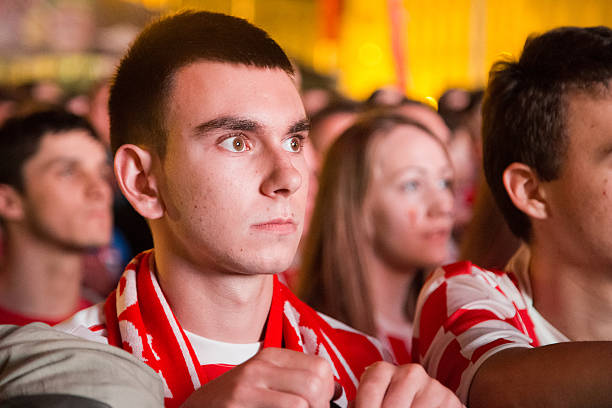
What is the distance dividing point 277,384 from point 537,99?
882 mm

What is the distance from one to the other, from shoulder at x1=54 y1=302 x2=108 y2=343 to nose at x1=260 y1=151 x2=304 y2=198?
380 mm

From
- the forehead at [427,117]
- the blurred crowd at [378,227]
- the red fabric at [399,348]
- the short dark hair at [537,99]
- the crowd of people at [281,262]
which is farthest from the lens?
the forehead at [427,117]

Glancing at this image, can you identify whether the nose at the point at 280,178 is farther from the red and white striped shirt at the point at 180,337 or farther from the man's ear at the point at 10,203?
the man's ear at the point at 10,203

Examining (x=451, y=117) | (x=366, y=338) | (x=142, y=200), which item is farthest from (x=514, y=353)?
(x=451, y=117)

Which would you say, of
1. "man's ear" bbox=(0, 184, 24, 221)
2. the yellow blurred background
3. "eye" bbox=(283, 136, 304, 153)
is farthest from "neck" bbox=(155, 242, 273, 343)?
the yellow blurred background

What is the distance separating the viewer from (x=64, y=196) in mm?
2480

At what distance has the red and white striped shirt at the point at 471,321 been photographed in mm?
1222

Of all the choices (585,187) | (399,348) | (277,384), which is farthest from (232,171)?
(399,348)

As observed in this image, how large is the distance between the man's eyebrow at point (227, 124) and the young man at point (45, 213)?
1467 mm

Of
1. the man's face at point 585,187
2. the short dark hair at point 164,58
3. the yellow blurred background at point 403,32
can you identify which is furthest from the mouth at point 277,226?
the yellow blurred background at point 403,32

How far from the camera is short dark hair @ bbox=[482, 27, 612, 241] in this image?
1.43 m

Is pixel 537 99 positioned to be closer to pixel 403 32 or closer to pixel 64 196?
pixel 64 196

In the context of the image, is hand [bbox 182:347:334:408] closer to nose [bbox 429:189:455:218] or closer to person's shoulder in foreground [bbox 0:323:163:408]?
person's shoulder in foreground [bbox 0:323:163:408]

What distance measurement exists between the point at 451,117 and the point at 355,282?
6.84 ft
